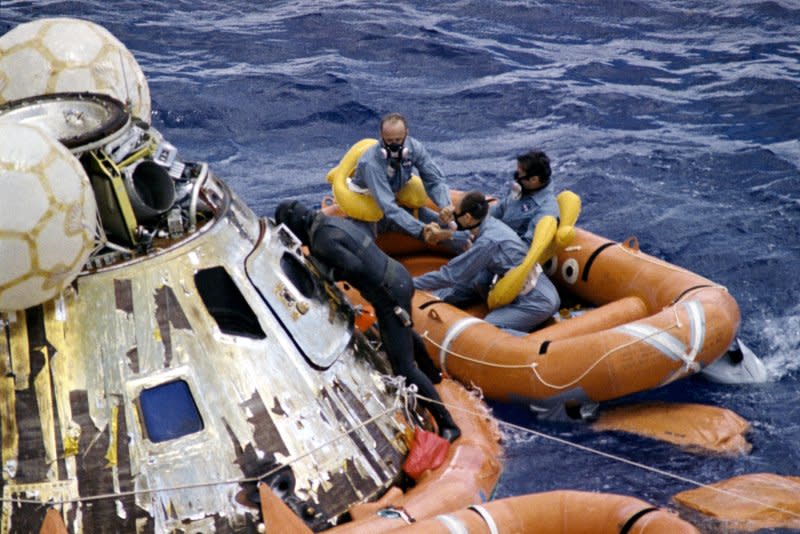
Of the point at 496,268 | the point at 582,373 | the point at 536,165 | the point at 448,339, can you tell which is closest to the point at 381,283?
the point at 448,339

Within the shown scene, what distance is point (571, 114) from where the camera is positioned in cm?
1424

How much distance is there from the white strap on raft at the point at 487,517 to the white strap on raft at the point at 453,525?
13cm

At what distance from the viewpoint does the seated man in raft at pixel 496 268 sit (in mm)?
8008

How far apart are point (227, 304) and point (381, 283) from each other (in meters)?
0.94

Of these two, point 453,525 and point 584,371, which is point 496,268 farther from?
point 453,525

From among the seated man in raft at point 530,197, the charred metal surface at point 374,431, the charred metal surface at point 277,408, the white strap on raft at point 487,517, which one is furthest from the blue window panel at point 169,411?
the seated man in raft at point 530,197

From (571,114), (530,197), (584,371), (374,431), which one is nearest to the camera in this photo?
(374,431)

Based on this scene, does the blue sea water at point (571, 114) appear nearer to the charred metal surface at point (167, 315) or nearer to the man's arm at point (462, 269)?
the man's arm at point (462, 269)

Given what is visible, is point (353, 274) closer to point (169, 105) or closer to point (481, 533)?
point (481, 533)

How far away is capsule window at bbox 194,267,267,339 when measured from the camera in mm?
5859

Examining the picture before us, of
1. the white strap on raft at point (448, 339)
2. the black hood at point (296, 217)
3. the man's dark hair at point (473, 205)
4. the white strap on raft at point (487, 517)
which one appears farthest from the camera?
the man's dark hair at point (473, 205)

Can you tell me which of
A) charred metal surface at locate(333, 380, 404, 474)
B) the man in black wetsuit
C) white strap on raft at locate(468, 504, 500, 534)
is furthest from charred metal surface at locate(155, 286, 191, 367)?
white strap on raft at locate(468, 504, 500, 534)

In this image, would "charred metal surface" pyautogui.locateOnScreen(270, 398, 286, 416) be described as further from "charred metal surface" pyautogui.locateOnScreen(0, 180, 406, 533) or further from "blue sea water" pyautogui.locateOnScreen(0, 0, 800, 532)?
"blue sea water" pyautogui.locateOnScreen(0, 0, 800, 532)

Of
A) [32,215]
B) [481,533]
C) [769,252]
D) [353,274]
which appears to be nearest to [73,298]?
[32,215]
